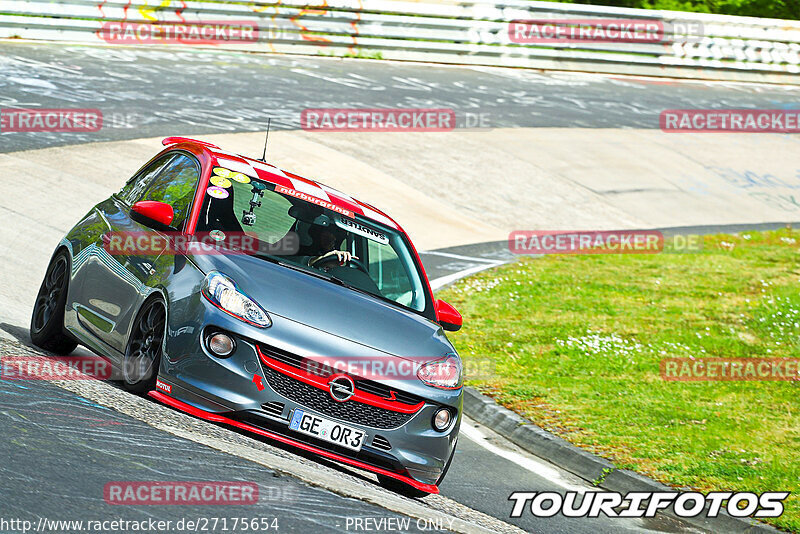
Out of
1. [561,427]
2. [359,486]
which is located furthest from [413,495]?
[561,427]

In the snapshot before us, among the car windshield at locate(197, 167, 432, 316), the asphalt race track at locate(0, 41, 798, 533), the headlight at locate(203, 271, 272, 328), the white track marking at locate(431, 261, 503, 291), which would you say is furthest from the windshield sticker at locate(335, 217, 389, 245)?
the white track marking at locate(431, 261, 503, 291)

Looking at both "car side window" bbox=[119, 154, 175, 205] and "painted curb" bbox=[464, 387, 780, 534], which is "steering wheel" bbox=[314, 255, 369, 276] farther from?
"painted curb" bbox=[464, 387, 780, 534]

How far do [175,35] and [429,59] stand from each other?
245 inches

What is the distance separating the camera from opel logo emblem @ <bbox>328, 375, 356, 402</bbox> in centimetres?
614

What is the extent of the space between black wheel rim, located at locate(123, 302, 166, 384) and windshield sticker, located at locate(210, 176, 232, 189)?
1070 mm

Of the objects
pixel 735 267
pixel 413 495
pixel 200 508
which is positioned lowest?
pixel 735 267

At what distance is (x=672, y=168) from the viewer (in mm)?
22094

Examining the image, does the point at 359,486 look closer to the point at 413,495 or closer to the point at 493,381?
the point at 413,495

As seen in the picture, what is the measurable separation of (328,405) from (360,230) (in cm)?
185

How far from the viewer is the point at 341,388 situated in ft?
20.2

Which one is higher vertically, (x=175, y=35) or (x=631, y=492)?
(x=175, y=35)

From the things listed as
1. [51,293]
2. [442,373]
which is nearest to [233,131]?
[51,293]

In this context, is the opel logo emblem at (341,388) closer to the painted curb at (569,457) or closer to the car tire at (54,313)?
the car tire at (54,313)

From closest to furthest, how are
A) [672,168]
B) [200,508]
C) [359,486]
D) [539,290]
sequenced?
[200,508]
[359,486]
[539,290]
[672,168]
